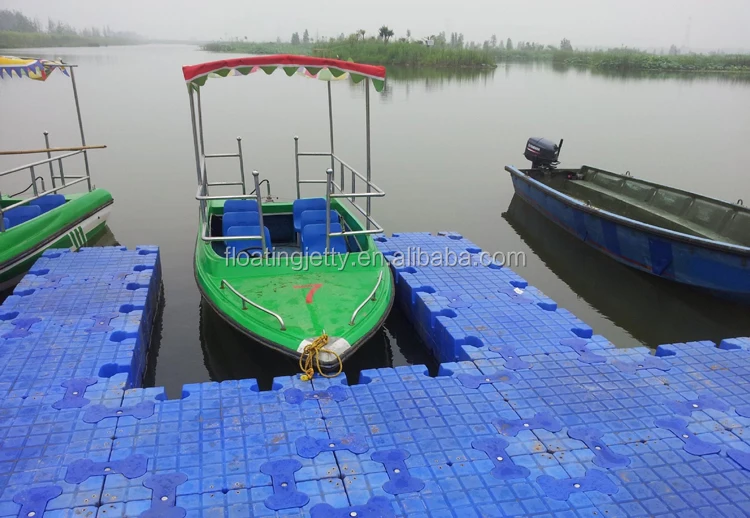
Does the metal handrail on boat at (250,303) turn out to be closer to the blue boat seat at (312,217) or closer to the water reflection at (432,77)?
the blue boat seat at (312,217)

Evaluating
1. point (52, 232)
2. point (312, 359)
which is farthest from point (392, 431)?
point (52, 232)

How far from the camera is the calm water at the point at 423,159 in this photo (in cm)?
768

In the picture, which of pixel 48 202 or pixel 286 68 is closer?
pixel 286 68

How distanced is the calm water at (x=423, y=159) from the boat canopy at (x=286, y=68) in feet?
→ 10.2

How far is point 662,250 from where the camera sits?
8.16 m

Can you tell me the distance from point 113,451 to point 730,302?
811 centimetres

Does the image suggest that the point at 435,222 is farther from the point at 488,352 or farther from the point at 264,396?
the point at 264,396

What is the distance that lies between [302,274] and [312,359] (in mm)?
1815

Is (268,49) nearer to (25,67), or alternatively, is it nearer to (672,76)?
(672,76)

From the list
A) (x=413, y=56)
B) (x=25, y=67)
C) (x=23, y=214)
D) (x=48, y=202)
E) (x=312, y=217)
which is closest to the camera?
(x=312, y=217)

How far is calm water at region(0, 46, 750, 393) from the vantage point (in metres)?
7.68

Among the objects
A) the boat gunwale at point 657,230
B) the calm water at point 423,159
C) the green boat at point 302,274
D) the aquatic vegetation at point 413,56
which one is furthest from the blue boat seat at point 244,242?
the aquatic vegetation at point 413,56

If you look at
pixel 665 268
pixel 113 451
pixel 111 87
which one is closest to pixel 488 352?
pixel 113 451

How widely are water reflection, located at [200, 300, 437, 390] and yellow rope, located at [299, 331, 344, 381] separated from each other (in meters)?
0.84
